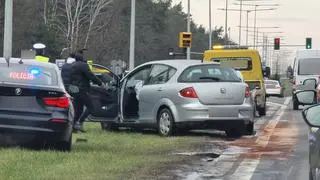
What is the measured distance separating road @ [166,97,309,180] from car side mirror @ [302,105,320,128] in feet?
11.4

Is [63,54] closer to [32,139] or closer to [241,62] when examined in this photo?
[241,62]

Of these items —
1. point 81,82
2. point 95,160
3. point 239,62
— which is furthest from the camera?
point 239,62

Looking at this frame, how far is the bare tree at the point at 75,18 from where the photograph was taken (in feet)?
236

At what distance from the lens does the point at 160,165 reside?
10.2 m

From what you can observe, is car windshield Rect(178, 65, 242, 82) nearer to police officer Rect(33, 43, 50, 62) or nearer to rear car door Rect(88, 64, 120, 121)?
rear car door Rect(88, 64, 120, 121)

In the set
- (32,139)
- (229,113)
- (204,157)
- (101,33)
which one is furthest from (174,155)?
(101,33)

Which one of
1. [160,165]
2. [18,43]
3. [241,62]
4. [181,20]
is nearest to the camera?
[160,165]

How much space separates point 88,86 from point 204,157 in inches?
138

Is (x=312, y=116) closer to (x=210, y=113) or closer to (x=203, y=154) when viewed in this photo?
(x=203, y=154)

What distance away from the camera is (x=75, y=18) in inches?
2859

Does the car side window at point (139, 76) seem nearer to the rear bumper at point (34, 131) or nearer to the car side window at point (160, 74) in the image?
the car side window at point (160, 74)

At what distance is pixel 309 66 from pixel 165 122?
606 inches

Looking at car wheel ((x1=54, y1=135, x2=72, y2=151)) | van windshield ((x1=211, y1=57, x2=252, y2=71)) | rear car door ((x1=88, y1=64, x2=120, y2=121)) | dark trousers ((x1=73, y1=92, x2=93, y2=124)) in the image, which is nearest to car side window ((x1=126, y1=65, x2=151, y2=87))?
rear car door ((x1=88, y1=64, x2=120, y2=121))

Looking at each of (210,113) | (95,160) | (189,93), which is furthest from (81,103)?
(95,160)
